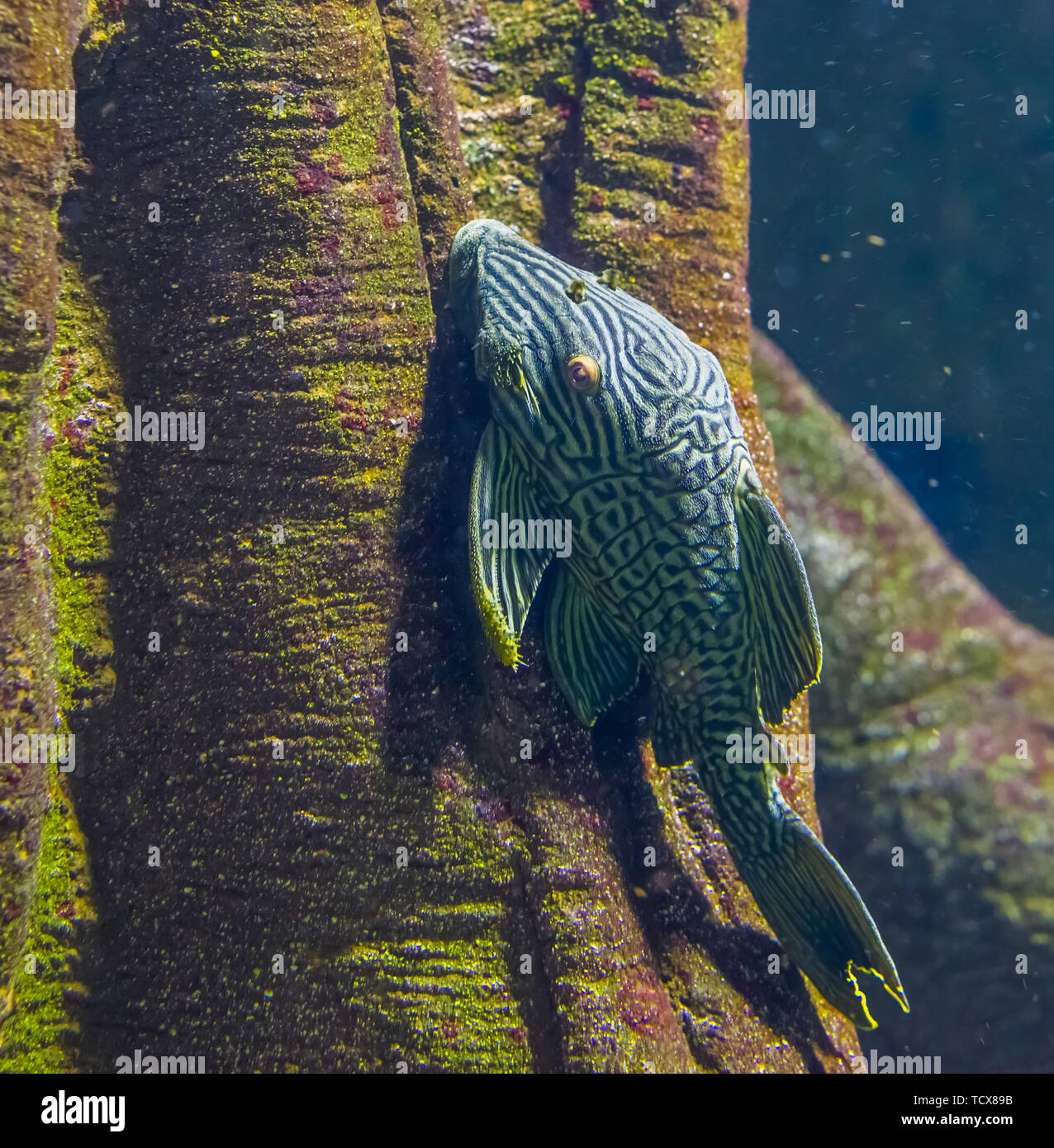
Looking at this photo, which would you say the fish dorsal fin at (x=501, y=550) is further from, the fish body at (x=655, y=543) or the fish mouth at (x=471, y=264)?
the fish mouth at (x=471, y=264)

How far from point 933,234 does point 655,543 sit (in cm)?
857

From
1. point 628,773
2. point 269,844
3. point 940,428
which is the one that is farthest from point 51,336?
point 940,428

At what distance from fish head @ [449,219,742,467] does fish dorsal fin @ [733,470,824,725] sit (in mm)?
367

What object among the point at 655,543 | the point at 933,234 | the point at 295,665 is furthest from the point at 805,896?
the point at 933,234

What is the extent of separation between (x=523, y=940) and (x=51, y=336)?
2.91 meters

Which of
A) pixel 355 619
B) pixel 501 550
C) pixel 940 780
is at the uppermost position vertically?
pixel 501 550

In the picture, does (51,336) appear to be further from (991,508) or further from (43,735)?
(991,508)

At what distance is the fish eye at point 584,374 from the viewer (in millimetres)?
2779

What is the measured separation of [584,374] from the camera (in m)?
2.78

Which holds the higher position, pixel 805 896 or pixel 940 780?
pixel 805 896

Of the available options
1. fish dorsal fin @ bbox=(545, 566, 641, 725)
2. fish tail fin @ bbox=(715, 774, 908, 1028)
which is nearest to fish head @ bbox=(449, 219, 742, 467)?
fish dorsal fin @ bbox=(545, 566, 641, 725)

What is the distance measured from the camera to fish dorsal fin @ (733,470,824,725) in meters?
2.73

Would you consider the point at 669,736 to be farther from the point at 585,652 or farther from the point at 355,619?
the point at 355,619

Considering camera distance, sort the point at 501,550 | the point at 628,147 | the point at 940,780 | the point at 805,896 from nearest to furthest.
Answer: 1. the point at 501,550
2. the point at 805,896
3. the point at 628,147
4. the point at 940,780
